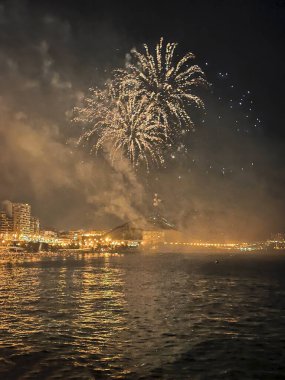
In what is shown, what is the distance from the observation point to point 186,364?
23234 millimetres

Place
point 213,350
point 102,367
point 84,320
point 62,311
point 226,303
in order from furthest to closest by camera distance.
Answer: point 226,303 → point 62,311 → point 84,320 → point 213,350 → point 102,367

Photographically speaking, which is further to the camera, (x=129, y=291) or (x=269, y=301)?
(x=129, y=291)

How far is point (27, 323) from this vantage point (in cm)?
3369

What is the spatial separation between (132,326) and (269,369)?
12.1 m

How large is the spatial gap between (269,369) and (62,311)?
21046mm

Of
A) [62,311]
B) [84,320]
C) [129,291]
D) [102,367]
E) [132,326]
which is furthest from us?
[129,291]

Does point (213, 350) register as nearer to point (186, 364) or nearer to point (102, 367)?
point (186, 364)

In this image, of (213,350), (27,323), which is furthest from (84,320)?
(213,350)

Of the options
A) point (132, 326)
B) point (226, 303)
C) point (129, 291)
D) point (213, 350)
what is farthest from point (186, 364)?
point (129, 291)

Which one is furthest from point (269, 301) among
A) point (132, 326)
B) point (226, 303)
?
point (132, 326)

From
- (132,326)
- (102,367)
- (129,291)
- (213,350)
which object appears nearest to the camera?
(102,367)

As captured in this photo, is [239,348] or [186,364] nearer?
[186,364]

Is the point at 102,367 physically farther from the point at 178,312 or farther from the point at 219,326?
the point at 178,312

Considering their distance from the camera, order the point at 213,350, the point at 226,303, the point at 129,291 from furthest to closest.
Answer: the point at 129,291 < the point at 226,303 < the point at 213,350
